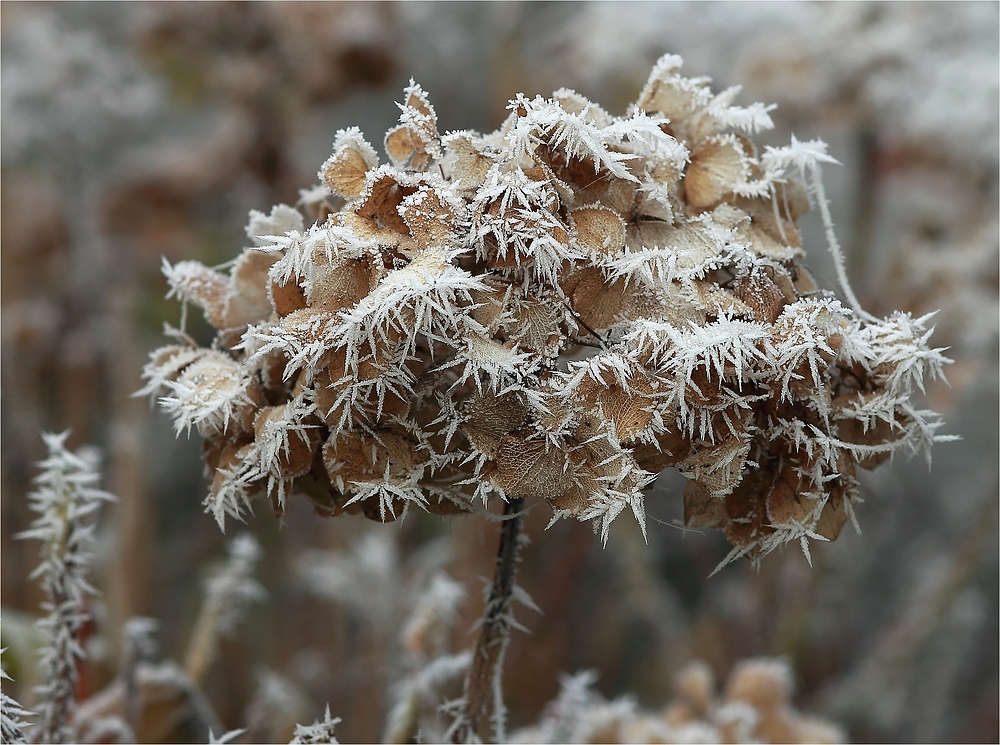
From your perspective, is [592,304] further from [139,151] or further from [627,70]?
[139,151]

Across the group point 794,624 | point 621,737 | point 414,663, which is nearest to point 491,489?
point 414,663

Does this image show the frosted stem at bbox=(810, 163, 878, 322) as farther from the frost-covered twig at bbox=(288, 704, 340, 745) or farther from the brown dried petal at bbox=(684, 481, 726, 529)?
the frost-covered twig at bbox=(288, 704, 340, 745)

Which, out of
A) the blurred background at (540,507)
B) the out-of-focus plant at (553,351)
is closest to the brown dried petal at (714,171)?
the out-of-focus plant at (553,351)

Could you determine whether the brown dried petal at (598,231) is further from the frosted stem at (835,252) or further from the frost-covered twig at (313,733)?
the frost-covered twig at (313,733)

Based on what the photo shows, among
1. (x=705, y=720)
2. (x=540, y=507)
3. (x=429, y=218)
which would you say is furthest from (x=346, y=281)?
(x=540, y=507)

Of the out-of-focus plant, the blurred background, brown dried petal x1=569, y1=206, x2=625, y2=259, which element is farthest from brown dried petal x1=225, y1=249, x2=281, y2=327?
the blurred background

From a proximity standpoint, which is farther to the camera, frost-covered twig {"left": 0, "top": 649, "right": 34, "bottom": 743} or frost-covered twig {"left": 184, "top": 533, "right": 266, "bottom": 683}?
frost-covered twig {"left": 184, "top": 533, "right": 266, "bottom": 683}

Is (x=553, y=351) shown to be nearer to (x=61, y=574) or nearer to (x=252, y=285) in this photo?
(x=252, y=285)
